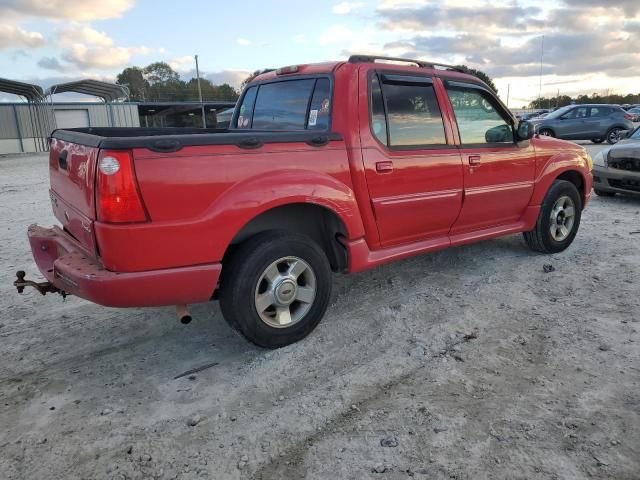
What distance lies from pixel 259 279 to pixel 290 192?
59 centimetres

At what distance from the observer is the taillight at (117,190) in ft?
8.98

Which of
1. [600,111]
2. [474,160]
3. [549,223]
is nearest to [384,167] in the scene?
[474,160]

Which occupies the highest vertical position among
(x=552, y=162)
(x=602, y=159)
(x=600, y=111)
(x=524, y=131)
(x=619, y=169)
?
(x=600, y=111)

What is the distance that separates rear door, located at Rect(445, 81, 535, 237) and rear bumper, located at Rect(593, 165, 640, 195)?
14.7 ft

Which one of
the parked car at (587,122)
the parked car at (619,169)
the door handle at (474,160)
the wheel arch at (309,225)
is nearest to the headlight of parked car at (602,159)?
the parked car at (619,169)

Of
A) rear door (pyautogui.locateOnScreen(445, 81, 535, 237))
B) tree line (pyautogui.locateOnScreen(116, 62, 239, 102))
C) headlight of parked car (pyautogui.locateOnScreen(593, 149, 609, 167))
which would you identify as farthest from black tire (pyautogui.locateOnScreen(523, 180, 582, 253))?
tree line (pyautogui.locateOnScreen(116, 62, 239, 102))

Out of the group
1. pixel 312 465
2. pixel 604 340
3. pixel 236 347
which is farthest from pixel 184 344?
pixel 604 340

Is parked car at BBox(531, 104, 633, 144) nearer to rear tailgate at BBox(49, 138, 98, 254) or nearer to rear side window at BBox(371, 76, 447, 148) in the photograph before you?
rear side window at BBox(371, 76, 447, 148)

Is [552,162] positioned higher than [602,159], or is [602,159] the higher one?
[552,162]

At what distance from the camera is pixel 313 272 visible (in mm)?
3502

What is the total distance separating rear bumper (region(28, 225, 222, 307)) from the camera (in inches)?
113

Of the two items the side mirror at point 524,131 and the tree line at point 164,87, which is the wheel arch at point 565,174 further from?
the tree line at point 164,87

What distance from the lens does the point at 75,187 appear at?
3.17m

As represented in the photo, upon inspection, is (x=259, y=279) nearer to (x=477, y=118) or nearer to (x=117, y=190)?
(x=117, y=190)
